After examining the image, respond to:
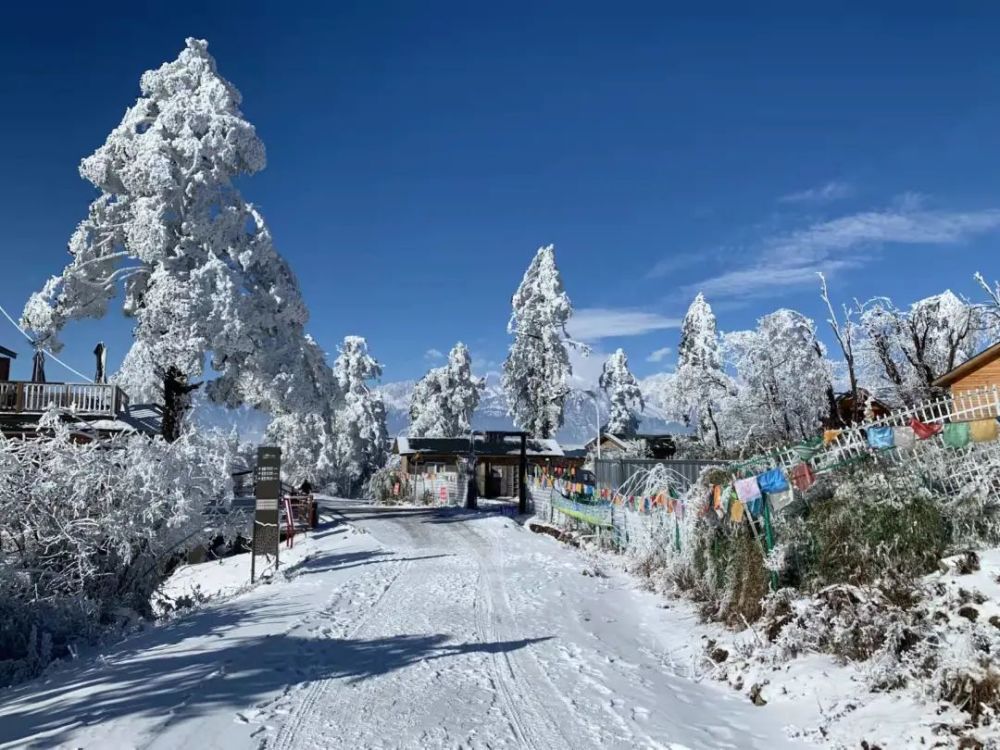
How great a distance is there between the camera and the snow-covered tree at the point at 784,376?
4081 centimetres

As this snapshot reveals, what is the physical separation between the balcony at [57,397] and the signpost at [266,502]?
9.03 metres

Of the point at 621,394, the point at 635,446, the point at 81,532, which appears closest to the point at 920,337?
the point at 635,446

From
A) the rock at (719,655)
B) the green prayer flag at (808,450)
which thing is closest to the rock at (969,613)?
the rock at (719,655)

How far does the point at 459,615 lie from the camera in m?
11.5

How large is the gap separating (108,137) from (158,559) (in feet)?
53.9

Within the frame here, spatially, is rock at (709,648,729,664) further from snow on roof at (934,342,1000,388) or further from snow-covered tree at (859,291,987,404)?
snow-covered tree at (859,291,987,404)

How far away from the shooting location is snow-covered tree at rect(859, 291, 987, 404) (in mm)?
35219

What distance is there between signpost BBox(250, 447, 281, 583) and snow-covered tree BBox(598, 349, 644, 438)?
47205 millimetres

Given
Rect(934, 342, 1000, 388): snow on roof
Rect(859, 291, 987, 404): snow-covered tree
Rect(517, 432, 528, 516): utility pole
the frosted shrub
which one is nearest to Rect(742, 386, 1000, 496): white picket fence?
the frosted shrub

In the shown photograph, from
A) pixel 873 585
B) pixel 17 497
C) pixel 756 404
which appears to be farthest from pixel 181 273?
pixel 756 404

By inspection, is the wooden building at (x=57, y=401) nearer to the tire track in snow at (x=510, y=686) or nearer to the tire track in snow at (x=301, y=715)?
the tire track in snow at (x=510, y=686)

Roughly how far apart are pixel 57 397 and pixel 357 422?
37.2 m

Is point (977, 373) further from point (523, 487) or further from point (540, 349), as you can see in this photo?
point (540, 349)

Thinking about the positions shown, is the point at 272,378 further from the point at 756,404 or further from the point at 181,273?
the point at 756,404
